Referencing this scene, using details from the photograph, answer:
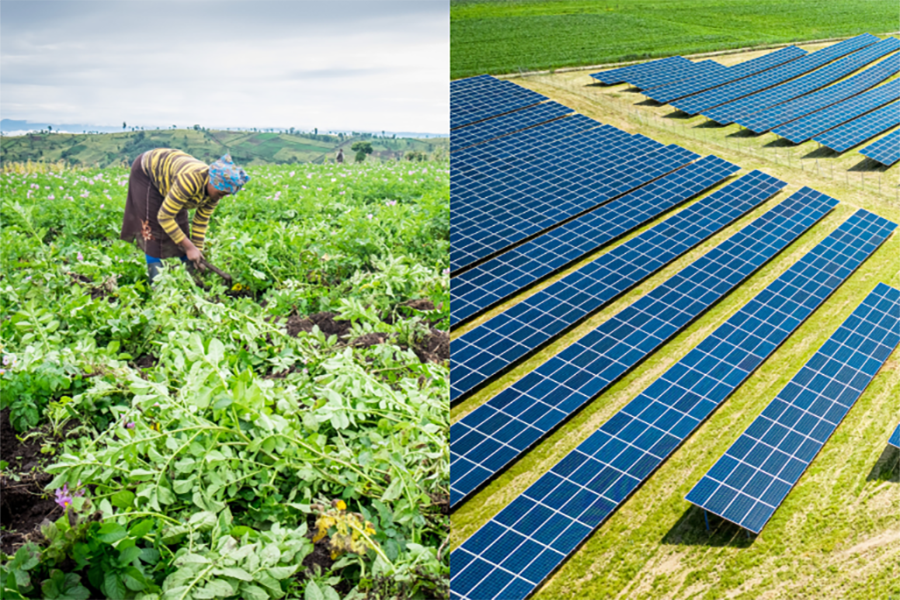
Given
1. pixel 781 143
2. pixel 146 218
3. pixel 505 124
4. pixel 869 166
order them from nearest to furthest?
pixel 146 218 < pixel 869 166 < pixel 781 143 < pixel 505 124

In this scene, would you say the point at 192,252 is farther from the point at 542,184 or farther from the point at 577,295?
the point at 542,184

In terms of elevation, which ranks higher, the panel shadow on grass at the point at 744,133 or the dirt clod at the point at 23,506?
the panel shadow on grass at the point at 744,133

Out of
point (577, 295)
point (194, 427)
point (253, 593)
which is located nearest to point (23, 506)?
point (194, 427)

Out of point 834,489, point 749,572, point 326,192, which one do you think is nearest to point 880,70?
point 834,489

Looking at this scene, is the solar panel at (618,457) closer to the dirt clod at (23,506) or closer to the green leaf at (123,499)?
the green leaf at (123,499)

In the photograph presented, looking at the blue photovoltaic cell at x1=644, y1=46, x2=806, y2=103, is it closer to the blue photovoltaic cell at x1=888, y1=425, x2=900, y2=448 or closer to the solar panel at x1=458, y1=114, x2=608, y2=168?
the solar panel at x1=458, y1=114, x2=608, y2=168

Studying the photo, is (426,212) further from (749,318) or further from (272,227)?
(749,318)

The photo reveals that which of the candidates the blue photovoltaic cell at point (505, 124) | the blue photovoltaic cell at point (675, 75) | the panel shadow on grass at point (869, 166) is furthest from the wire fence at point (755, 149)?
the blue photovoltaic cell at point (505, 124)
